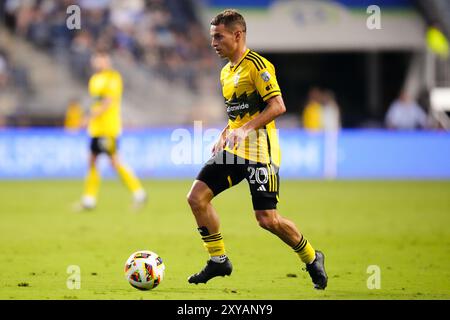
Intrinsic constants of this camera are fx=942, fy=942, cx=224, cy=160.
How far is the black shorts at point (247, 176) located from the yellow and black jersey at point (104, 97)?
743 cm

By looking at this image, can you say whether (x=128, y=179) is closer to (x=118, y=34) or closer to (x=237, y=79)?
(x=237, y=79)

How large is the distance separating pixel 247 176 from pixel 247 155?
18 centimetres

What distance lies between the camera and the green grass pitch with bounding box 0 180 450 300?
26.9 feet

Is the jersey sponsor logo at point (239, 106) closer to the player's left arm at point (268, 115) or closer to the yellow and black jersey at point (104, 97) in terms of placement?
the player's left arm at point (268, 115)

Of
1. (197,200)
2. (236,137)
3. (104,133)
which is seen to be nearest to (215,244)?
(197,200)

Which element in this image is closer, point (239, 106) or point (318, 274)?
point (318, 274)

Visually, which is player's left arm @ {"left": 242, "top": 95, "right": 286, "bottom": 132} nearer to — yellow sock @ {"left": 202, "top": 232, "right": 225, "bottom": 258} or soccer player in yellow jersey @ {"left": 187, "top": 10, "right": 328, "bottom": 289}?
soccer player in yellow jersey @ {"left": 187, "top": 10, "right": 328, "bottom": 289}

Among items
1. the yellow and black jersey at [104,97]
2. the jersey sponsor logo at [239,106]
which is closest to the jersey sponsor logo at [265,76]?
the jersey sponsor logo at [239,106]

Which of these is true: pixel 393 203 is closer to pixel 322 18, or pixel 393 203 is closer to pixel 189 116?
pixel 189 116

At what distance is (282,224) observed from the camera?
8.06m

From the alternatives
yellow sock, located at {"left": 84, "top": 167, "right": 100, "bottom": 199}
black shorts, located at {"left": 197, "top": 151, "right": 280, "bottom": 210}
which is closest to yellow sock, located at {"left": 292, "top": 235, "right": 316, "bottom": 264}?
black shorts, located at {"left": 197, "top": 151, "right": 280, "bottom": 210}

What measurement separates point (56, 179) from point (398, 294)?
1515cm

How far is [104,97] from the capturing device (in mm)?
15555

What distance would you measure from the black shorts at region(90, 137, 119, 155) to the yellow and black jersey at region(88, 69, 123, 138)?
0.26 ft
